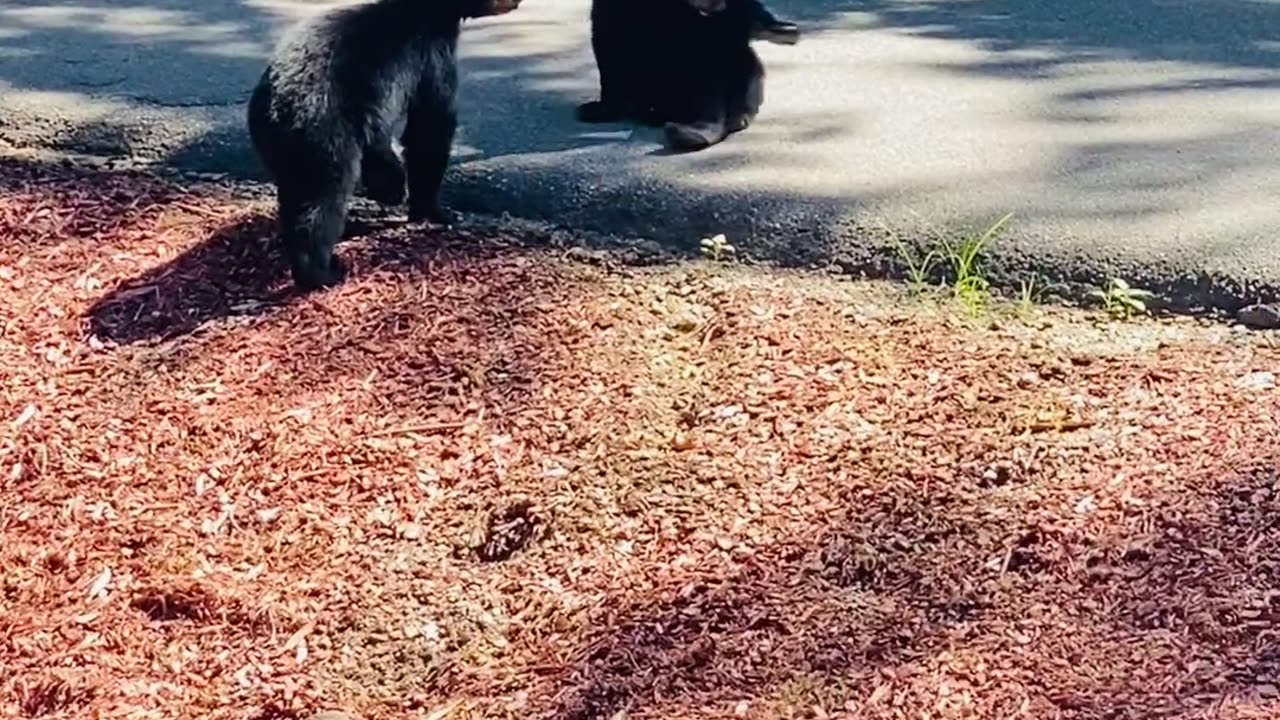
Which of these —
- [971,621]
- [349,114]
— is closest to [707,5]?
[349,114]

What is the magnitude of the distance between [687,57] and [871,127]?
2.63 ft

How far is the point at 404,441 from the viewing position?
5059mm

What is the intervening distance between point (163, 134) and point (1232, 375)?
14.6 ft

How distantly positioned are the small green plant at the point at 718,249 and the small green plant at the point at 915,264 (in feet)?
1.79

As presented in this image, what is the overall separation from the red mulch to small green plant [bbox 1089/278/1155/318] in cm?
12

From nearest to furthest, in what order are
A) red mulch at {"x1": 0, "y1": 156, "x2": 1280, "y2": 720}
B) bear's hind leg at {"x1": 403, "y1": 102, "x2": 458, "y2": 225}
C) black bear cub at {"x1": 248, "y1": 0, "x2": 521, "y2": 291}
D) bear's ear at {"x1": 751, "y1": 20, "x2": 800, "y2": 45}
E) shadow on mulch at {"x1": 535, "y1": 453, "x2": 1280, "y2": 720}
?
1. shadow on mulch at {"x1": 535, "y1": 453, "x2": 1280, "y2": 720}
2. red mulch at {"x1": 0, "y1": 156, "x2": 1280, "y2": 720}
3. black bear cub at {"x1": 248, "y1": 0, "x2": 521, "y2": 291}
4. bear's hind leg at {"x1": 403, "y1": 102, "x2": 458, "y2": 225}
5. bear's ear at {"x1": 751, "y1": 20, "x2": 800, "y2": 45}

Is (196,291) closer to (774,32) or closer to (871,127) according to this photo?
(774,32)

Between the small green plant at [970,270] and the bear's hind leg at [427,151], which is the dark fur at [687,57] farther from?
the small green plant at [970,270]

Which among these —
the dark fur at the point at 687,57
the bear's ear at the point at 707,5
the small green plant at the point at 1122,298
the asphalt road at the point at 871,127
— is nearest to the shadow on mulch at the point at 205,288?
the asphalt road at the point at 871,127

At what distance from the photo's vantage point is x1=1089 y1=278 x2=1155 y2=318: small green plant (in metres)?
5.42

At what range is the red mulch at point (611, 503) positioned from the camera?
4.02m

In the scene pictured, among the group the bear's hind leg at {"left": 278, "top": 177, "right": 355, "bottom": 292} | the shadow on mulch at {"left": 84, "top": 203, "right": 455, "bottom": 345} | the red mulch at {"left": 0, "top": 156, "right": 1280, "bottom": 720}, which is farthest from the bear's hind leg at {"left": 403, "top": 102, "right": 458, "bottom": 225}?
the bear's hind leg at {"left": 278, "top": 177, "right": 355, "bottom": 292}

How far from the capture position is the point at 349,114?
5.71 metres

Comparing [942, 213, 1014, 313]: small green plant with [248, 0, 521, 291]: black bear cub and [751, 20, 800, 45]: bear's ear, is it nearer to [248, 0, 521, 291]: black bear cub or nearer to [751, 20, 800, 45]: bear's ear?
[751, 20, 800, 45]: bear's ear
